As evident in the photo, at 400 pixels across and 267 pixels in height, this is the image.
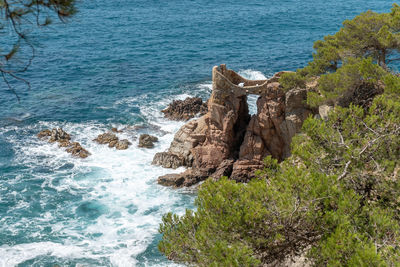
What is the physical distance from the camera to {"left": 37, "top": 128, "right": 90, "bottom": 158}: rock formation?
36.6 m

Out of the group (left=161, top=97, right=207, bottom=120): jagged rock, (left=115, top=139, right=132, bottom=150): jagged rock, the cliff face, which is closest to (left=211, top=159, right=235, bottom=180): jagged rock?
the cliff face

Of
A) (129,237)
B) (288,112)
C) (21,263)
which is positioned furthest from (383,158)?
(21,263)

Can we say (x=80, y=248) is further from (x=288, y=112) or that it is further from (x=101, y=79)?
(x=101, y=79)

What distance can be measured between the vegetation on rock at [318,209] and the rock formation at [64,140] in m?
22.7

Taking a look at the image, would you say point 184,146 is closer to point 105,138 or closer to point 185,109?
point 105,138

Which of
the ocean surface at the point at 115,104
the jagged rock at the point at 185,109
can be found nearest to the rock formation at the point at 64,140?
the ocean surface at the point at 115,104

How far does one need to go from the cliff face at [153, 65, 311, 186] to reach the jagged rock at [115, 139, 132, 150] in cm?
684

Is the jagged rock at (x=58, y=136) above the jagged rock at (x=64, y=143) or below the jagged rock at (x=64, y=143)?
above

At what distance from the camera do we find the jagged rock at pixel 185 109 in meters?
42.0

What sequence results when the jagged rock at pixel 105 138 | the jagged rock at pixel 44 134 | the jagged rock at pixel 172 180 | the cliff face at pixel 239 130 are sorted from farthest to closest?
the jagged rock at pixel 44 134, the jagged rock at pixel 105 138, the jagged rock at pixel 172 180, the cliff face at pixel 239 130

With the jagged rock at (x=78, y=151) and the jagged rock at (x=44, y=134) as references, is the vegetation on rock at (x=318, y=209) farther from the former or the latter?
the jagged rock at (x=44, y=134)

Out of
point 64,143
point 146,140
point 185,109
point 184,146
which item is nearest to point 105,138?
point 64,143

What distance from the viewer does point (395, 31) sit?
26.0 meters

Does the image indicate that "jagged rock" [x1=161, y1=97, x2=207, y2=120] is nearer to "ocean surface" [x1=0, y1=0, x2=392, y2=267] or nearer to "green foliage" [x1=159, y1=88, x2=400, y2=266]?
"ocean surface" [x1=0, y1=0, x2=392, y2=267]
